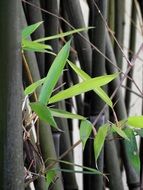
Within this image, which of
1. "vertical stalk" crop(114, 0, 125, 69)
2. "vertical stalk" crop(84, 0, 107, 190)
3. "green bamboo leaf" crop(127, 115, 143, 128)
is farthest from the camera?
A: "vertical stalk" crop(114, 0, 125, 69)

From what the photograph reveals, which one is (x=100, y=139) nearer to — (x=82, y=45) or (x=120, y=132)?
(x=120, y=132)

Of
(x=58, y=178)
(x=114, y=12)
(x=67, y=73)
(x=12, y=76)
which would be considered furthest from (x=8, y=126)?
(x=114, y=12)

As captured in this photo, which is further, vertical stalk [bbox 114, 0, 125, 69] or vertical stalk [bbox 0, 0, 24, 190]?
vertical stalk [bbox 114, 0, 125, 69]

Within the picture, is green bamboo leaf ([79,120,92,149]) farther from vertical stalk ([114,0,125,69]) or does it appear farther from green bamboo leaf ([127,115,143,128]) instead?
vertical stalk ([114,0,125,69])

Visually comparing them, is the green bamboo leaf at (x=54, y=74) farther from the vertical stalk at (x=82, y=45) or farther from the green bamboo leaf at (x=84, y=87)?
the vertical stalk at (x=82, y=45)

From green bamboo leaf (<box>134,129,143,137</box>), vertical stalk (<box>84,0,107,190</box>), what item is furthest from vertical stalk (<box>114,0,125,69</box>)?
green bamboo leaf (<box>134,129,143,137</box>)

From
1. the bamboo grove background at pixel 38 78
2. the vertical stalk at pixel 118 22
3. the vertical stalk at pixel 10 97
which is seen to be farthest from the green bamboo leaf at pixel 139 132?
the vertical stalk at pixel 118 22

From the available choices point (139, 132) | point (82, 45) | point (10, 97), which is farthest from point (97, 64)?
point (10, 97)

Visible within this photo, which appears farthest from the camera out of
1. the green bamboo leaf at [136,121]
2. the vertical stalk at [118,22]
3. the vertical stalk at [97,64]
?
the vertical stalk at [118,22]

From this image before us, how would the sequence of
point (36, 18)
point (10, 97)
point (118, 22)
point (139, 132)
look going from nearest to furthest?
point (10, 97) → point (139, 132) → point (36, 18) → point (118, 22)
